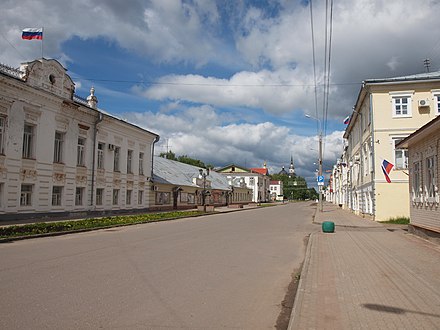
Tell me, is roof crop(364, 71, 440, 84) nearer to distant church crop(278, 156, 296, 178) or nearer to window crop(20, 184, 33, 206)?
window crop(20, 184, 33, 206)

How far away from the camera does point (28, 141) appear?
2330 centimetres

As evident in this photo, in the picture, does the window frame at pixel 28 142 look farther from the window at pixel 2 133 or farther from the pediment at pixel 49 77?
the pediment at pixel 49 77

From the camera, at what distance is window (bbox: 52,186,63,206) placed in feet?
81.9

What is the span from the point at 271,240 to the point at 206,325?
11156 millimetres

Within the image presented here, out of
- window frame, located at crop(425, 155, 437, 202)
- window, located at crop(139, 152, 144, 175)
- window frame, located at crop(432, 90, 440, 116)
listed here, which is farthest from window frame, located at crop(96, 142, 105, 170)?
window frame, located at crop(432, 90, 440, 116)

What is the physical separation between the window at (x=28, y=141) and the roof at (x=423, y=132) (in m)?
19.8

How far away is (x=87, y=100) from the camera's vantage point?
96.7ft

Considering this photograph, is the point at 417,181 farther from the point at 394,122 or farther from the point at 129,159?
the point at 129,159

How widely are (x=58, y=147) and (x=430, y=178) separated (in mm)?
21305

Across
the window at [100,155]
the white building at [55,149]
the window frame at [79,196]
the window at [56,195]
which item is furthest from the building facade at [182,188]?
the window at [56,195]

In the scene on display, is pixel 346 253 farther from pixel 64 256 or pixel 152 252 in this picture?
pixel 64 256

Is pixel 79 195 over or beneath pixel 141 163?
beneath

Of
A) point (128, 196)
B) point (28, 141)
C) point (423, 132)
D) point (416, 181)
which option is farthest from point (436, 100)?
point (28, 141)

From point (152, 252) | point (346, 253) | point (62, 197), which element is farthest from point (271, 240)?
point (62, 197)
